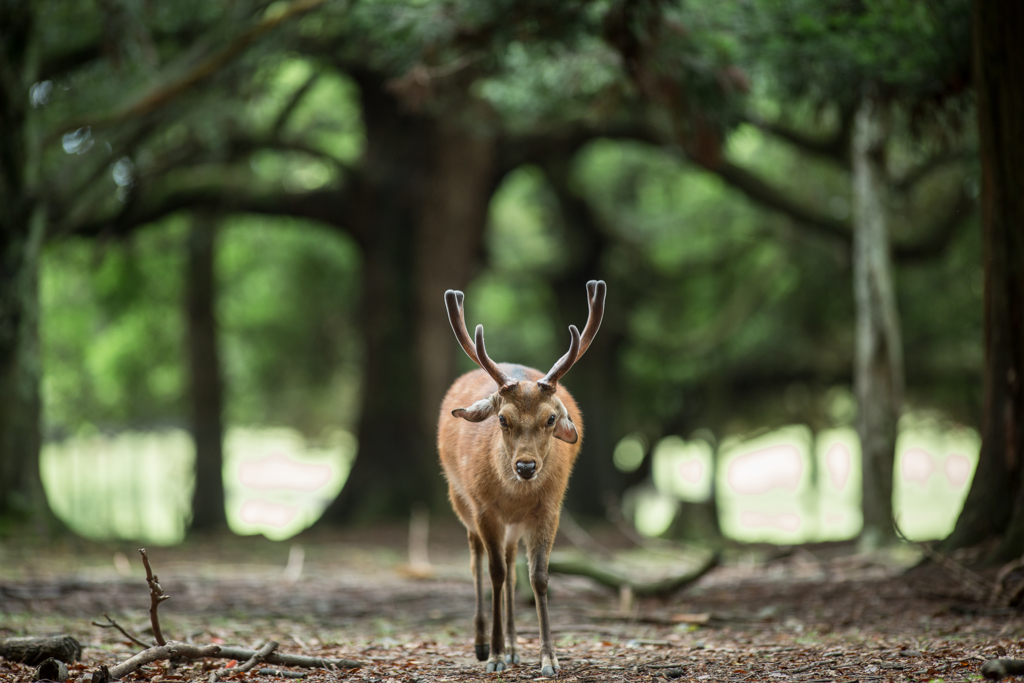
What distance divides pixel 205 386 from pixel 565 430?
38.0ft

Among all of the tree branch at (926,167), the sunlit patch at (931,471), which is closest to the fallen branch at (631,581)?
the tree branch at (926,167)

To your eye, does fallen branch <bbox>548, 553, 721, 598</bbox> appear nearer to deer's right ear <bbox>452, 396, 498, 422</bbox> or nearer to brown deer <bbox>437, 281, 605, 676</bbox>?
brown deer <bbox>437, 281, 605, 676</bbox>

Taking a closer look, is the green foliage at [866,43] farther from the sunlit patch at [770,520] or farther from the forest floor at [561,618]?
the sunlit patch at [770,520]

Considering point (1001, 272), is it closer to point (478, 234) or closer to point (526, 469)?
point (526, 469)

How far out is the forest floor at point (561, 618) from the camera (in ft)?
16.0

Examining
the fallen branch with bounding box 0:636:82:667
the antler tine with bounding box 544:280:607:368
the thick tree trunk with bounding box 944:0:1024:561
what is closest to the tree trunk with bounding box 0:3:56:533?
the fallen branch with bounding box 0:636:82:667

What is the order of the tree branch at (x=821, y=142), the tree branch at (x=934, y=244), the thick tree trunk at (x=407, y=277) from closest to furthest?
the tree branch at (x=821, y=142) < the thick tree trunk at (x=407, y=277) < the tree branch at (x=934, y=244)

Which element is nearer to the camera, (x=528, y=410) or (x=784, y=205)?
(x=528, y=410)

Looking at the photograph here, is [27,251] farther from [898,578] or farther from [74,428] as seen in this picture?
[74,428]

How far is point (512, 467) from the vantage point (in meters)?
5.13

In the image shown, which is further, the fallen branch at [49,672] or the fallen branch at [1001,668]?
the fallen branch at [49,672]

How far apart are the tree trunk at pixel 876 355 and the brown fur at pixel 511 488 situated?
579 cm

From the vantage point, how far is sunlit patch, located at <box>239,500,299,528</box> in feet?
95.4

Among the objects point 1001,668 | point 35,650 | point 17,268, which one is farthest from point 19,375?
point 1001,668
